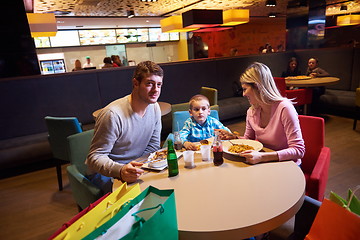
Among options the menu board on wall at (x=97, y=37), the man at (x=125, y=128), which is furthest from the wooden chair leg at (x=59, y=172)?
the menu board on wall at (x=97, y=37)

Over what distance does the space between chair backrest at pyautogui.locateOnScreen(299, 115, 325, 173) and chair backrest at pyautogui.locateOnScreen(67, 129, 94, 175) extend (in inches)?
69.7

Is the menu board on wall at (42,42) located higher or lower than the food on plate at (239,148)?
higher

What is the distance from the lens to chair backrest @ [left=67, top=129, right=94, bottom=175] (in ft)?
6.38

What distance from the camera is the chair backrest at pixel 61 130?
2607 millimetres

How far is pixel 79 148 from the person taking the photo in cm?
199

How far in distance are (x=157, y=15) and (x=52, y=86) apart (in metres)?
7.08

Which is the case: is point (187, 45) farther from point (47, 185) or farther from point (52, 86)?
point (47, 185)

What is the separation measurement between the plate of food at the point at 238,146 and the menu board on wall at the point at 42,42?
9790 millimetres

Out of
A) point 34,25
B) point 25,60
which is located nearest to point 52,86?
point 25,60

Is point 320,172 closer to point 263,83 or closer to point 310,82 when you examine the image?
point 263,83

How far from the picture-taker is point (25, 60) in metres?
4.34

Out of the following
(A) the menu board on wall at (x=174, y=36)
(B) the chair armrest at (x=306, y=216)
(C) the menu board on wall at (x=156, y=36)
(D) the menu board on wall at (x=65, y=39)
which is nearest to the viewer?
(B) the chair armrest at (x=306, y=216)

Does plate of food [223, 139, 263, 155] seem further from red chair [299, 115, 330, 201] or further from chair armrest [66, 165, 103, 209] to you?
chair armrest [66, 165, 103, 209]

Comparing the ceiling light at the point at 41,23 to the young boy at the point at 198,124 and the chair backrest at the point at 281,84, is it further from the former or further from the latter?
the young boy at the point at 198,124
